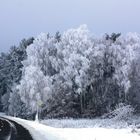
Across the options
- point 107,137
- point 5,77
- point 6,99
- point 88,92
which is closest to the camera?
point 107,137

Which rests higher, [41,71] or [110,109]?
[41,71]

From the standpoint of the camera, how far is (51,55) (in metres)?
75.8

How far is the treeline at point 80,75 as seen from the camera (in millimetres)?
69125

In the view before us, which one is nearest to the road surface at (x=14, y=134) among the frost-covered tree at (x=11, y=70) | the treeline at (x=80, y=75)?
the treeline at (x=80, y=75)

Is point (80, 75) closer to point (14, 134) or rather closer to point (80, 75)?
point (80, 75)

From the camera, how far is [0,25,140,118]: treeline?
69125 mm

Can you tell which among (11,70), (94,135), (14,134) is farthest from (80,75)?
(94,135)

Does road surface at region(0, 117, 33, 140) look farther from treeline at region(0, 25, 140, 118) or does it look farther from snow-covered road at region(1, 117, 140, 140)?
treeline at region(0, 25, 140, 118)

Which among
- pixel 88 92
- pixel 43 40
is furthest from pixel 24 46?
pixel 88 92

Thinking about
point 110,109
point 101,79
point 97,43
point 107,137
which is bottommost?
point 107,137

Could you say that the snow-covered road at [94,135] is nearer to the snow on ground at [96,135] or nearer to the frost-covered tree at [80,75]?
the snow on ground at [96,135]

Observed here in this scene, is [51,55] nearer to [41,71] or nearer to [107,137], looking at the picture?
[41,71]

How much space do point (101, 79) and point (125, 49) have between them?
5.97 meters

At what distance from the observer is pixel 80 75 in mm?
71375
